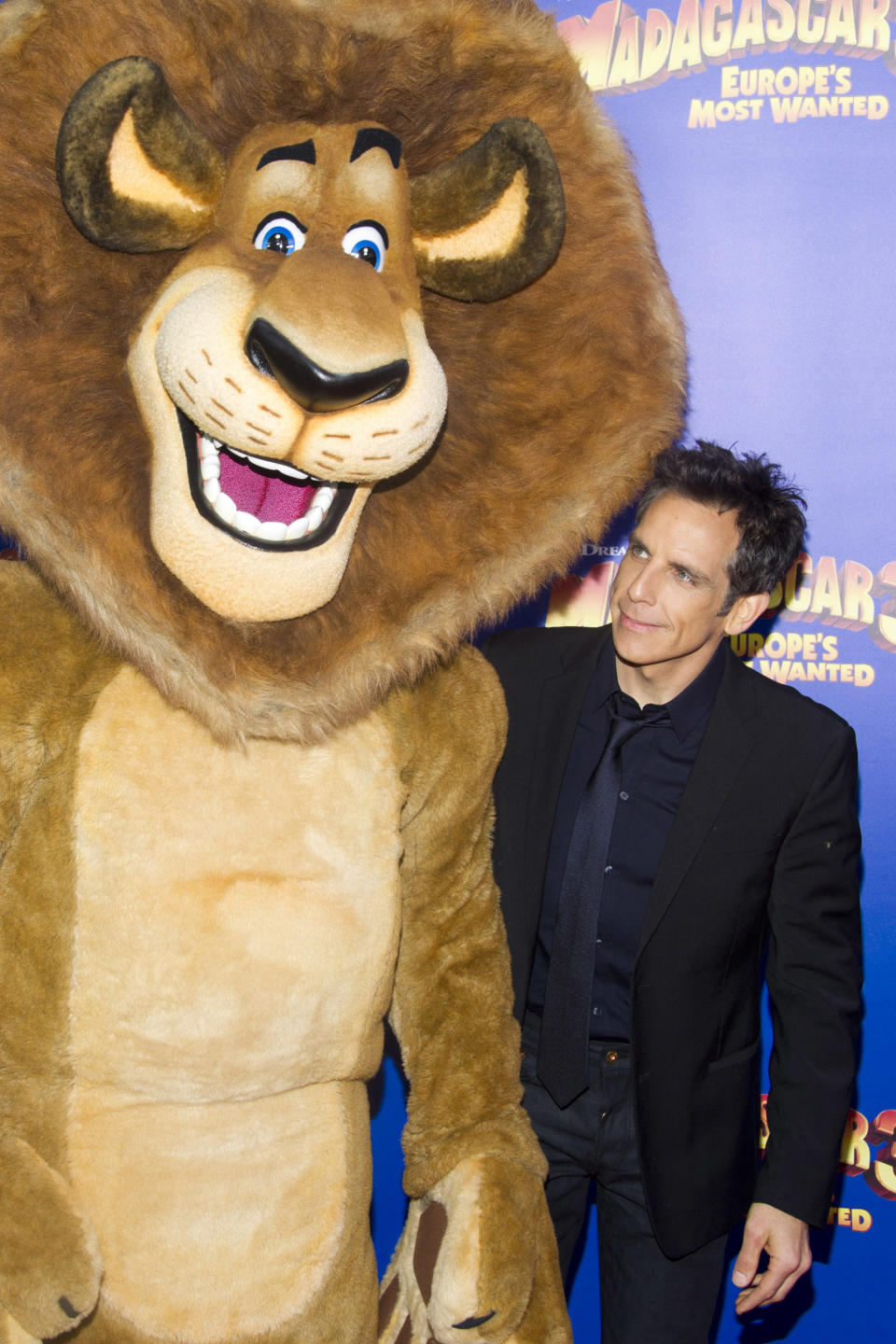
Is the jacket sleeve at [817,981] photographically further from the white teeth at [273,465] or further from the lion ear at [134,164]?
the lion ear at [134,164]

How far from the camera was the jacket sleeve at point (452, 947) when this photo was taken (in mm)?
1494

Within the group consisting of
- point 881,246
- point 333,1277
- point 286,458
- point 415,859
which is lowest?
point 333,1277

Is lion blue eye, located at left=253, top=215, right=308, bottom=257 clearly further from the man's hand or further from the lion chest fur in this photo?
the man's hand

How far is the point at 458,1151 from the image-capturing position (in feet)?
4.80

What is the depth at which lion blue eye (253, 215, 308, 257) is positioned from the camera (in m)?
1.27

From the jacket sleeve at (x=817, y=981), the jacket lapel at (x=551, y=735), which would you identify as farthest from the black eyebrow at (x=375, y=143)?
the jacket sleeve at (x=817, y=981)

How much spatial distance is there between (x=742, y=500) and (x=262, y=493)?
2.89ft

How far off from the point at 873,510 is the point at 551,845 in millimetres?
936

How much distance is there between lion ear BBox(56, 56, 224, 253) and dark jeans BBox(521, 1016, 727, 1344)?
1.30 metres

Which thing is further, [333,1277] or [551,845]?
[551,845]

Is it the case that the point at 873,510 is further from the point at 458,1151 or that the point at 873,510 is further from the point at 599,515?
the point at 458,1151

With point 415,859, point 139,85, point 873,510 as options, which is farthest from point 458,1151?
point 873,510

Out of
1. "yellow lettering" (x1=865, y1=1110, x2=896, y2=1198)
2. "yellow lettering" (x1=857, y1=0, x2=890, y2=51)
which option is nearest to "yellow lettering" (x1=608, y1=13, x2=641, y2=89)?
"yellow lettering" (x1=857, y1=0, x2=890, y2=51)

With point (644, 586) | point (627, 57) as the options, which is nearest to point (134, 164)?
point (644, 586)
